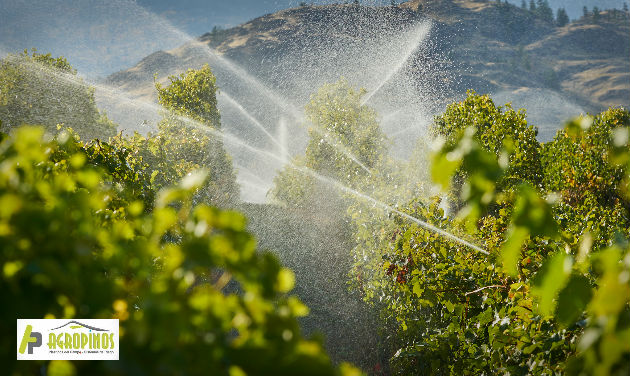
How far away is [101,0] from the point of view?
399 ft

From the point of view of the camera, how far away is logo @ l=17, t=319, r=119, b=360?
854mm

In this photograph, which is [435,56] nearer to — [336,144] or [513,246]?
[336,144]

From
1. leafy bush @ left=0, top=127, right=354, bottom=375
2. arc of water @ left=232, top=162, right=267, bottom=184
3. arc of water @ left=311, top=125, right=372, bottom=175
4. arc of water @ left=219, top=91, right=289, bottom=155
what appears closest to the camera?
leafy bush @ left=0, top=127, right=354, bottom=375

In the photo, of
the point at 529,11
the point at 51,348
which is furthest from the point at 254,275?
the point at 529,11

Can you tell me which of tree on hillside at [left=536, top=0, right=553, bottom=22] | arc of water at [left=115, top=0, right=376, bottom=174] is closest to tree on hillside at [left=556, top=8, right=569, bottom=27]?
tree on hillside at [left=536, top=0, right=553, bottom=22]

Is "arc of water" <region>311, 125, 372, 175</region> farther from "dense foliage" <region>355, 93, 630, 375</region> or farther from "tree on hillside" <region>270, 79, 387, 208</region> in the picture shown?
"dense foliage" <region>355, 93, 630, 375</region>

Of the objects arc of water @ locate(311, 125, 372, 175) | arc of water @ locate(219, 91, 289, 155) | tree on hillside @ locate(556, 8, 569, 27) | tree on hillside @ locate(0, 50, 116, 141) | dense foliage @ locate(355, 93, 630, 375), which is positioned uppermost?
tree on hillside @ locate(556, 8, 569, 27)

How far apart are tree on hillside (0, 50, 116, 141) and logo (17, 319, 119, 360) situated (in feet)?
54.6

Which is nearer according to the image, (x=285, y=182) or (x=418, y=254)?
(x=418, y=254)

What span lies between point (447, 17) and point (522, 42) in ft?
91.6

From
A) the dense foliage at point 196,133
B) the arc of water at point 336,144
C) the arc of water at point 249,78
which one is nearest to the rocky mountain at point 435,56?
the arc of water at point 249,78

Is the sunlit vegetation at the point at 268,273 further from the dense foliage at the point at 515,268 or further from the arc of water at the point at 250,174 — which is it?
the arc of water at the point at 250,174

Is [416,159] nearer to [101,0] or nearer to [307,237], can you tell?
[307,237]

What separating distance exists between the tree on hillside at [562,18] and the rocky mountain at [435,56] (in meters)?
2.62
